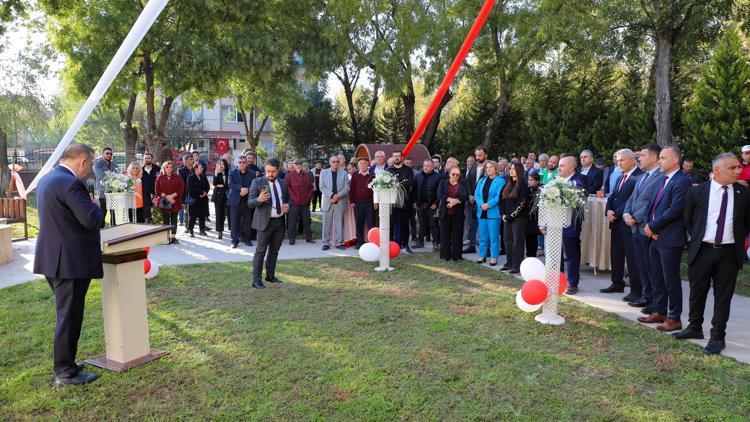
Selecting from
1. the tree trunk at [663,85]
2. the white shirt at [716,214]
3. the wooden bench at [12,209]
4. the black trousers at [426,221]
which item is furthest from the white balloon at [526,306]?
the wooden bench at [12,209]

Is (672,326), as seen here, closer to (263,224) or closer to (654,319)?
(654,319)

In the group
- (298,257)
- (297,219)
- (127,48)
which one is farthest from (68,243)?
(297,219)

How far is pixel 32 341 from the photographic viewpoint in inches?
224

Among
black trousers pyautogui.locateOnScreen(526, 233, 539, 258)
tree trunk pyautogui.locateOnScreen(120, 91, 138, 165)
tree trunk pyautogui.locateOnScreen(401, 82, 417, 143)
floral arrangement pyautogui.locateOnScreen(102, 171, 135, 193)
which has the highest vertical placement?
tree trunk pyautogui.locateOnScreen(401, 82, 417, 143)

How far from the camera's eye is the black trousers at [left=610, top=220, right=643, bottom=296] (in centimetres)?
727

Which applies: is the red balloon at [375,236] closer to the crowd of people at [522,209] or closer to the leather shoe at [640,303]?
the crowd of people at [522,209]

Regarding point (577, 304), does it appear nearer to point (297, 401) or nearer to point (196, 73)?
point (297, 401)

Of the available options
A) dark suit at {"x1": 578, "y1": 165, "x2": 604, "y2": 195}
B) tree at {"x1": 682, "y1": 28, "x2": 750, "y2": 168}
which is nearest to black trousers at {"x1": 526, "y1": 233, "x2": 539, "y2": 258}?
dark suit at {"x1": 578, "y1": 165, "x2": 604, "y2": 195}

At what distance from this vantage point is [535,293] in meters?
6.25

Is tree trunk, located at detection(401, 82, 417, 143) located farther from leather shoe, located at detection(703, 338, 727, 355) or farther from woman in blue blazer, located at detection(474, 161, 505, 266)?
leather shoe, located at detection(703, 338, 727, 355)

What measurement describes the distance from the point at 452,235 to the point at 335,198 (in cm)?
283

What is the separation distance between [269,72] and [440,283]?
10.1 m

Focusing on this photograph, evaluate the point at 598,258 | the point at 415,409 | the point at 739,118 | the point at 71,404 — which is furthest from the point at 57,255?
the point at 739,118

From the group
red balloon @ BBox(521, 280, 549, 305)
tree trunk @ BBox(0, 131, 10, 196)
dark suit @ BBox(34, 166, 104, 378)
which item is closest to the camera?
dark suit @ BBox(34, 166, 104, 378)
